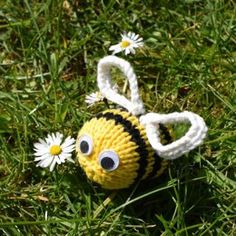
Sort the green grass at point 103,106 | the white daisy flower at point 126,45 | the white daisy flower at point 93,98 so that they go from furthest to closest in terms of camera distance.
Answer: the white daisy flower at point 126,45 → the white daisy flower at point 93,98 → the green grass at point 103,106

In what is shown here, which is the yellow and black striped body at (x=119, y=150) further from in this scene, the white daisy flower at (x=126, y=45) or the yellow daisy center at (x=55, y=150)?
the white daisy flower at (x=126, y=45)

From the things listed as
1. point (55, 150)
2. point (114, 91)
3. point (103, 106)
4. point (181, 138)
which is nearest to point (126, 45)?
point (103, 106)

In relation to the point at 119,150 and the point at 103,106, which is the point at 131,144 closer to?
the point at 119,150

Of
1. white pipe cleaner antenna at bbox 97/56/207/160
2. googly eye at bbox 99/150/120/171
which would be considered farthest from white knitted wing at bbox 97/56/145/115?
googly eye at bbox 99/150/120/171

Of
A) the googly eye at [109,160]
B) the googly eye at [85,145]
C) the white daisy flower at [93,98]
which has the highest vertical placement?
the white daisy flower at [93,98]

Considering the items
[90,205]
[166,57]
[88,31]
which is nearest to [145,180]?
[90,205]

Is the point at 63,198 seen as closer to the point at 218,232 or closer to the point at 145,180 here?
the point at 145,180

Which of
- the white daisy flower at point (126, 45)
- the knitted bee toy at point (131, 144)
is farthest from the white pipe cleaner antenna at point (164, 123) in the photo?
the white daisy flower at point (126, 45)
